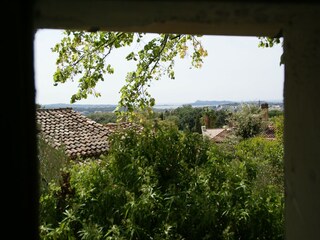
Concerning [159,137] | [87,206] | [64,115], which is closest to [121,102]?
[159,137]

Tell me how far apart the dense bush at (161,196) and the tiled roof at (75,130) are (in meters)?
9.96

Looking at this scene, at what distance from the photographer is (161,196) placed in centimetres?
376

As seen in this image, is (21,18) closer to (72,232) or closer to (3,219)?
(3,219)

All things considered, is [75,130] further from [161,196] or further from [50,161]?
[161,196]

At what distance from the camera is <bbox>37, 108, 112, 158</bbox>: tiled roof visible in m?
14.9

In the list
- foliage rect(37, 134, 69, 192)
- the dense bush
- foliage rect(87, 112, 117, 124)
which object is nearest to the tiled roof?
foliage rect(87, 112, 117, 124)

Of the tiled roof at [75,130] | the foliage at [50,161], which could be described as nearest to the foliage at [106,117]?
the tiled roof at [75,130]

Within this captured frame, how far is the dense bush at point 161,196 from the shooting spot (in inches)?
140

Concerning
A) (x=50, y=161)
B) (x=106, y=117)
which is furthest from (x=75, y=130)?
(x=50, y=161)

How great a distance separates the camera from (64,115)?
682 inches

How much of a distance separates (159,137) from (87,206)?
113 centimetres

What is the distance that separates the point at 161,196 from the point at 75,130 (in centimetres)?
1340

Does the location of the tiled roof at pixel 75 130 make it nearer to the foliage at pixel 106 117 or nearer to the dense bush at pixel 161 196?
the foliage at pixel 106 117

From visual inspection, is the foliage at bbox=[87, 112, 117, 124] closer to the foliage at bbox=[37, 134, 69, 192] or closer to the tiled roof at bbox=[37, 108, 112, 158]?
the tiled roof at bbox=[37, 108, 112, 158]
